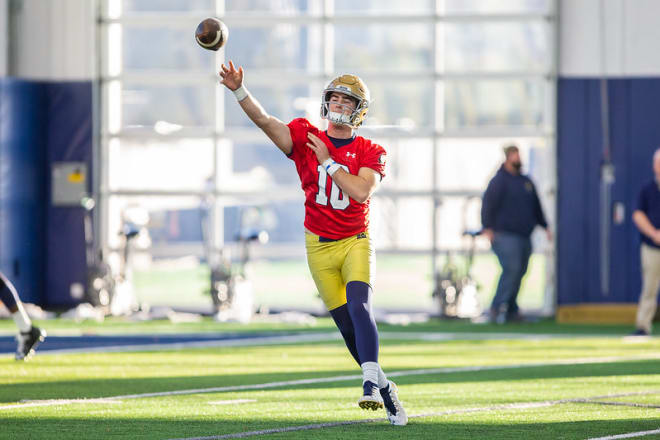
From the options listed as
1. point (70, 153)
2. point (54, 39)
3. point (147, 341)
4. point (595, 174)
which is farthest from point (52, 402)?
point (54, 39)

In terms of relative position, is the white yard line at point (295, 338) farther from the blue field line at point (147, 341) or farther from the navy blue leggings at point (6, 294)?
the navy blue leggings at point (6, 294)

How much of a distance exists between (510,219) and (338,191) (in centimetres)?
862

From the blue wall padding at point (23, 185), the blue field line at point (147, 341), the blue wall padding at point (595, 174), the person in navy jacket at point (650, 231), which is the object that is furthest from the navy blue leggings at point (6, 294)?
the blue wall padding at point (595, 174)

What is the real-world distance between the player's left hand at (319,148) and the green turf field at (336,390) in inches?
56.4

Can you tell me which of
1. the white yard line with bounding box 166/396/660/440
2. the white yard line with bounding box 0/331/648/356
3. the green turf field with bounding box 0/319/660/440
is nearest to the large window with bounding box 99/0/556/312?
the white yard line with bounding box 0/331/648/356

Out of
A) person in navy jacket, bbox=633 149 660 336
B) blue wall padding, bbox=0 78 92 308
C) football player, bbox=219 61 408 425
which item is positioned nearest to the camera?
football player, bbox=219 61 408 425

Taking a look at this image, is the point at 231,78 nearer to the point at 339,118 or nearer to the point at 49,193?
the point at 339,118

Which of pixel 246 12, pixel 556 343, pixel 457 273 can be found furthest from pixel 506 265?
pixel 246 12

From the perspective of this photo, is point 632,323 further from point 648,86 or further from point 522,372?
point 522,372

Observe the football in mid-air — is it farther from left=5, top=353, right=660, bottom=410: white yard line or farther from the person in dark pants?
the person in dark pants

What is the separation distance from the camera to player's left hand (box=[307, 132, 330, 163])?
22.1ft

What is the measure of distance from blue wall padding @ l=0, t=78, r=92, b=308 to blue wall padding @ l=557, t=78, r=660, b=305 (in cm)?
623

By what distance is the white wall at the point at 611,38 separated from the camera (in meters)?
16.0

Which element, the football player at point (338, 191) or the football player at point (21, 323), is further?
the football player at point (21, 323)
